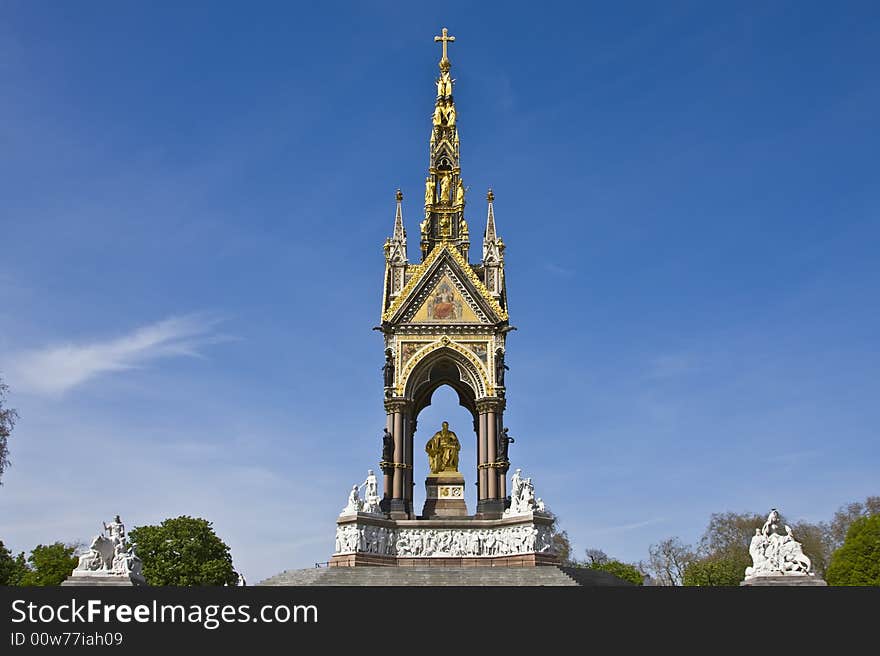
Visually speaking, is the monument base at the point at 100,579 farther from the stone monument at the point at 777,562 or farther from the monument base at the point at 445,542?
the stone monument at the point at 777,562

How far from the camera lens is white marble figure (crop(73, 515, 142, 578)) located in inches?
1118

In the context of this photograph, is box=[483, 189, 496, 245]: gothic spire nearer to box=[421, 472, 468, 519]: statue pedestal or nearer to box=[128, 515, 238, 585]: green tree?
box=[421, 472, 468, 519]: statue pedestal

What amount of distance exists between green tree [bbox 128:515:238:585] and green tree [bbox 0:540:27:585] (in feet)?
21.9

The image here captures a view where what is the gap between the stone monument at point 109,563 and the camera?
28031mm

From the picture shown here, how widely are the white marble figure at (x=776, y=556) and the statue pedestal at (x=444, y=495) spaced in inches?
429

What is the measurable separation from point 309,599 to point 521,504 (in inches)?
587

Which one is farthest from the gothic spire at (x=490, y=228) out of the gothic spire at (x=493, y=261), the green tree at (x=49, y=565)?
the green tree at (x=49, y=565)

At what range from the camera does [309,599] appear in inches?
769

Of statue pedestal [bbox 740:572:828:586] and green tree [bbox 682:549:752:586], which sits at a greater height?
green tree [bbox 682:549:752:586]

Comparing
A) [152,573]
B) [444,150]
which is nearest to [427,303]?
[444,150]

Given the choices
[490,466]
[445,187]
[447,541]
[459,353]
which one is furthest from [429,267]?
[447,541]

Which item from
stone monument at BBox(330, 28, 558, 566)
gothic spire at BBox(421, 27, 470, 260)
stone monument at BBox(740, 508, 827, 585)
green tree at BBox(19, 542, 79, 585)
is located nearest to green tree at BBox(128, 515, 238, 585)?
green tree at BBox(19, 542, 79, 585)

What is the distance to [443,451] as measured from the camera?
36.8 meters

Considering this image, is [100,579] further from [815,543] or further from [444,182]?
[815,543]
